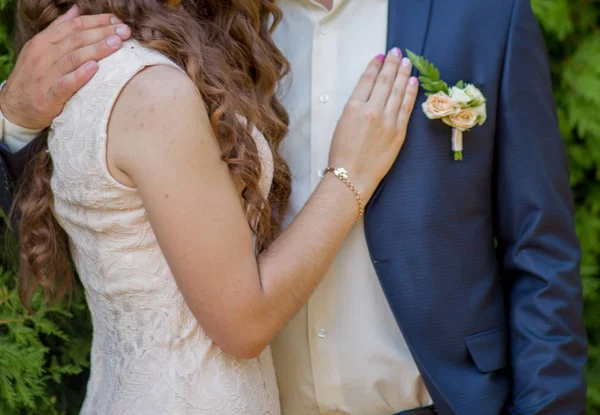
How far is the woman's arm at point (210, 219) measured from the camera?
1603 millimetres

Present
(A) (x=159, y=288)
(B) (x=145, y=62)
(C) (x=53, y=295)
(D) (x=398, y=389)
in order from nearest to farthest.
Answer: (B) (x=145, y=62), (A) (x=159, y=288), (D) (x=398, y=389), (C) (x=53, y=295)

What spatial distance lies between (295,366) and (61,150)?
0.89 m

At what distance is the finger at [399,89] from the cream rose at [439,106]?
2.9 inches

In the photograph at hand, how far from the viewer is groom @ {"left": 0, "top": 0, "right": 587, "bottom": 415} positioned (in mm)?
1915

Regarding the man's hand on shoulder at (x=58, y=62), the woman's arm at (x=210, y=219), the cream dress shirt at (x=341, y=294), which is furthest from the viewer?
the cream dress shirt at (x=341, y=294)

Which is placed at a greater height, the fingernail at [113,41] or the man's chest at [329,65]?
the fingernail at [113,41]

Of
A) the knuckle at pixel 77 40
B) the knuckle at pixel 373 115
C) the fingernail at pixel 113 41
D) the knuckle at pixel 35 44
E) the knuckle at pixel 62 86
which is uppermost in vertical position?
the fingernail at pixel 113 41

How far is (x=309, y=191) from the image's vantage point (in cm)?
207

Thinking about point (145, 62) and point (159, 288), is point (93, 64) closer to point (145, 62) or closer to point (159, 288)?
point (145, 62)

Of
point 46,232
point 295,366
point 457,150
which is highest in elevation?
point 457,150

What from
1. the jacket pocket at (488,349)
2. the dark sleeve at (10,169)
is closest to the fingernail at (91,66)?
the dark sleeve at (10,169)

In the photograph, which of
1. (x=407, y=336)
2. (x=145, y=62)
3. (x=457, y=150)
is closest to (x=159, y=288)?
(x=145, y=62)

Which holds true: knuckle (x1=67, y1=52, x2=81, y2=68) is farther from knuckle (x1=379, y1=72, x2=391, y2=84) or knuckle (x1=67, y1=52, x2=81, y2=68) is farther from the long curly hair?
knuckle (x1=379, y1=72, x2=391, y2=84)

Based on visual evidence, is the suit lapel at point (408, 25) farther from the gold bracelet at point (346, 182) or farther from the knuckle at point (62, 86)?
the knuckle at point (62, 86)
